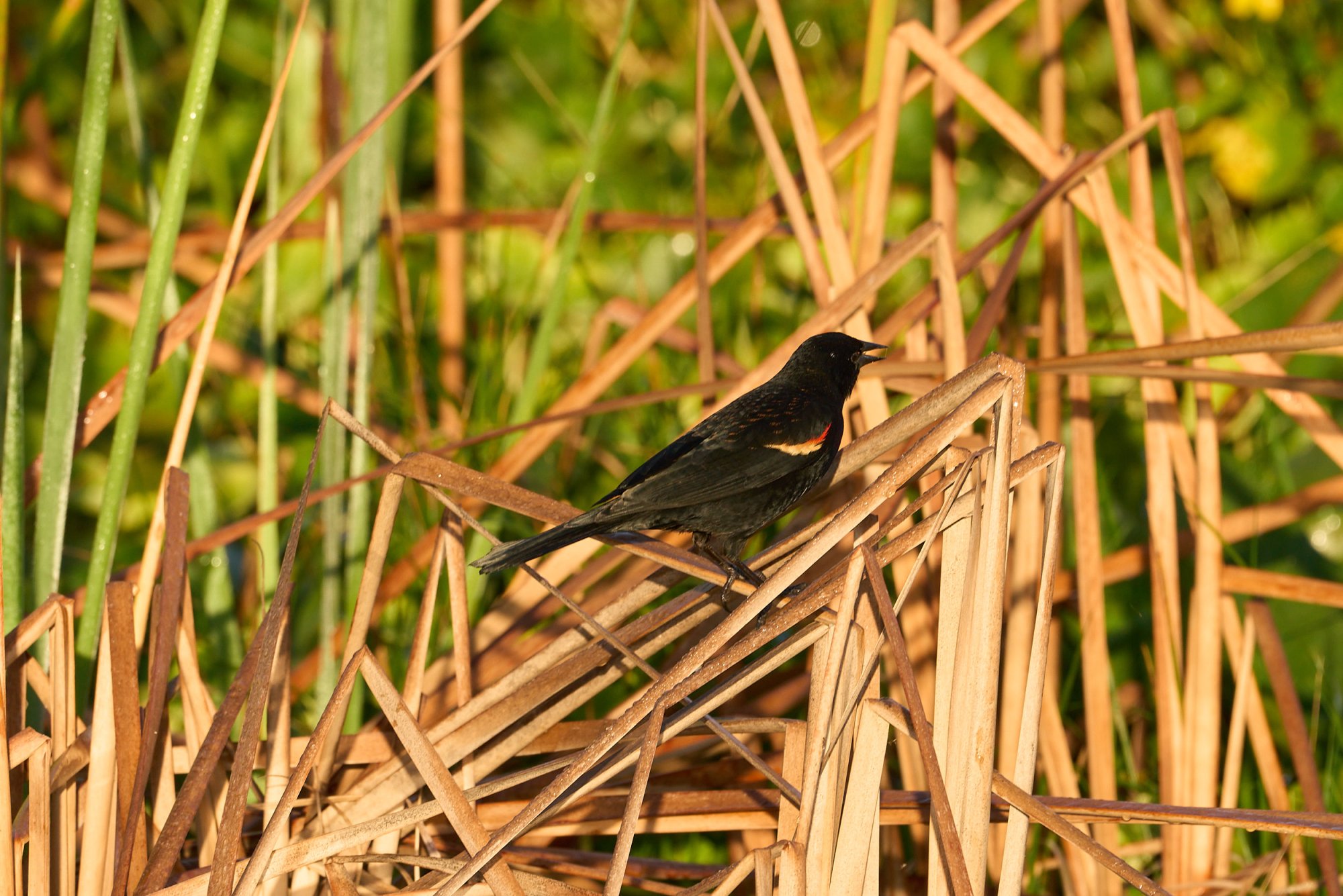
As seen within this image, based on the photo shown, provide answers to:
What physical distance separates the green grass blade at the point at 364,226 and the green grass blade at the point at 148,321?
463mm

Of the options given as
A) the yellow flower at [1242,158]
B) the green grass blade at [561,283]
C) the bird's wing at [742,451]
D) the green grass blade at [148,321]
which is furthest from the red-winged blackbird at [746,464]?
the yellow flower at [1242,158]

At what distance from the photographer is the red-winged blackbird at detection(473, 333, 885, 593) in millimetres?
2141

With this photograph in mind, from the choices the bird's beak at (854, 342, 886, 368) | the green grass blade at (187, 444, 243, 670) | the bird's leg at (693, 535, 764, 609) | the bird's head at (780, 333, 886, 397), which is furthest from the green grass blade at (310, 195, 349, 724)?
the bird's beak at (854, 342, 886, 368)

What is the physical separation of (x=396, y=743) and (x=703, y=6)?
165cm

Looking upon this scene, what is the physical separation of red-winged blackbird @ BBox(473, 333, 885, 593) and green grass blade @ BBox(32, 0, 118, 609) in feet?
3.16

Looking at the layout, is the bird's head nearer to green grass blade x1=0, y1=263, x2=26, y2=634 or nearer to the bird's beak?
the bird's beak

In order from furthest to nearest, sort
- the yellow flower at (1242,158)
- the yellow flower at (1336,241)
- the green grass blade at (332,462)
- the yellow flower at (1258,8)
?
the yellow flower at (1242,158), the yellow flower at (1258,8), the yellow flower at (1336,241), the green grass blade at (332,462)

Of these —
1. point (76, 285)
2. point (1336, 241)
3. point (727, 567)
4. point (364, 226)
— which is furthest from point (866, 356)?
point (1336, 241)

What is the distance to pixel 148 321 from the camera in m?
2.00

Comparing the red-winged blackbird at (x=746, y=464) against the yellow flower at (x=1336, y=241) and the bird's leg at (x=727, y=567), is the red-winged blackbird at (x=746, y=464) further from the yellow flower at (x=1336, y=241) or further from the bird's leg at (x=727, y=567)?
the yellow flower at (x=1336, y=241)

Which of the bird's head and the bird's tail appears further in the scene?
the bird's head

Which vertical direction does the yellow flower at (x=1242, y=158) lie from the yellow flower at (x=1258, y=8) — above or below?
below

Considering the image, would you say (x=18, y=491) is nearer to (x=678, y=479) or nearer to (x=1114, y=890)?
(x=678, y=479)

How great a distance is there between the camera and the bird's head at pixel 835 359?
7.84 feet
